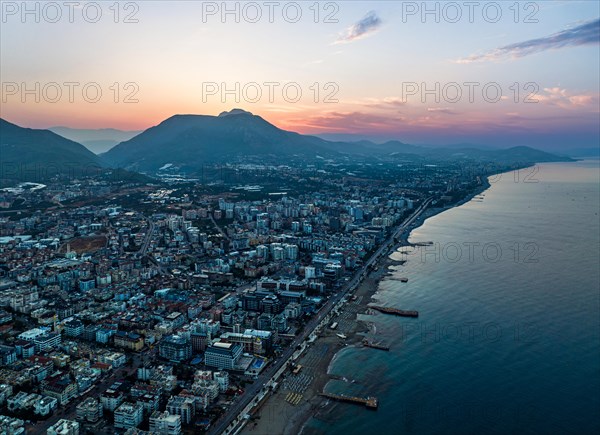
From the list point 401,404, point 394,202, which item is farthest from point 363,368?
point 394,202

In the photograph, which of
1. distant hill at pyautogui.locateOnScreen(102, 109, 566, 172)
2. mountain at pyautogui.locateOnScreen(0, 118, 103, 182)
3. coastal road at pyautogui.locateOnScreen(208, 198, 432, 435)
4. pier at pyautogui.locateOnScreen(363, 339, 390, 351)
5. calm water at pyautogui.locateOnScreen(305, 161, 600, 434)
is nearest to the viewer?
coastal road at pyautogui.locateOnScreen(208, 198, 432, 435)

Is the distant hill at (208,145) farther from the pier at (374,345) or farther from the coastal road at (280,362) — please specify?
the pier at (374,345)

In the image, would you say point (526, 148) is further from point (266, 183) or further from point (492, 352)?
point (492, 352)

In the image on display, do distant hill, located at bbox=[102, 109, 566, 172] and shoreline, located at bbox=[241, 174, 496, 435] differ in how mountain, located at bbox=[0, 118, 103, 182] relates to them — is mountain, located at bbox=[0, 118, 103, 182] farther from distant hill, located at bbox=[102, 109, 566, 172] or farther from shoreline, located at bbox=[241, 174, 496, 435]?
shoreline, located at bbox=[241, 174, 496, 435]

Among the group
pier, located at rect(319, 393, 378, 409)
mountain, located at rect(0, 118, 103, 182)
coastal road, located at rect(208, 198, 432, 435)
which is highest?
mountain, located at rect(0, 118, 103, 182)

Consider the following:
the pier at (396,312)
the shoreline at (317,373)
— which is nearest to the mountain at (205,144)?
the shoreline at (317,373)

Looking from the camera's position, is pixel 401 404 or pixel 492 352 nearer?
pixel 401 404

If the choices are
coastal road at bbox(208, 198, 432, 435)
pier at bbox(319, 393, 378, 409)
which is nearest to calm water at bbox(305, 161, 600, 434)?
pier at bbox(319, 393, 378, 409)
